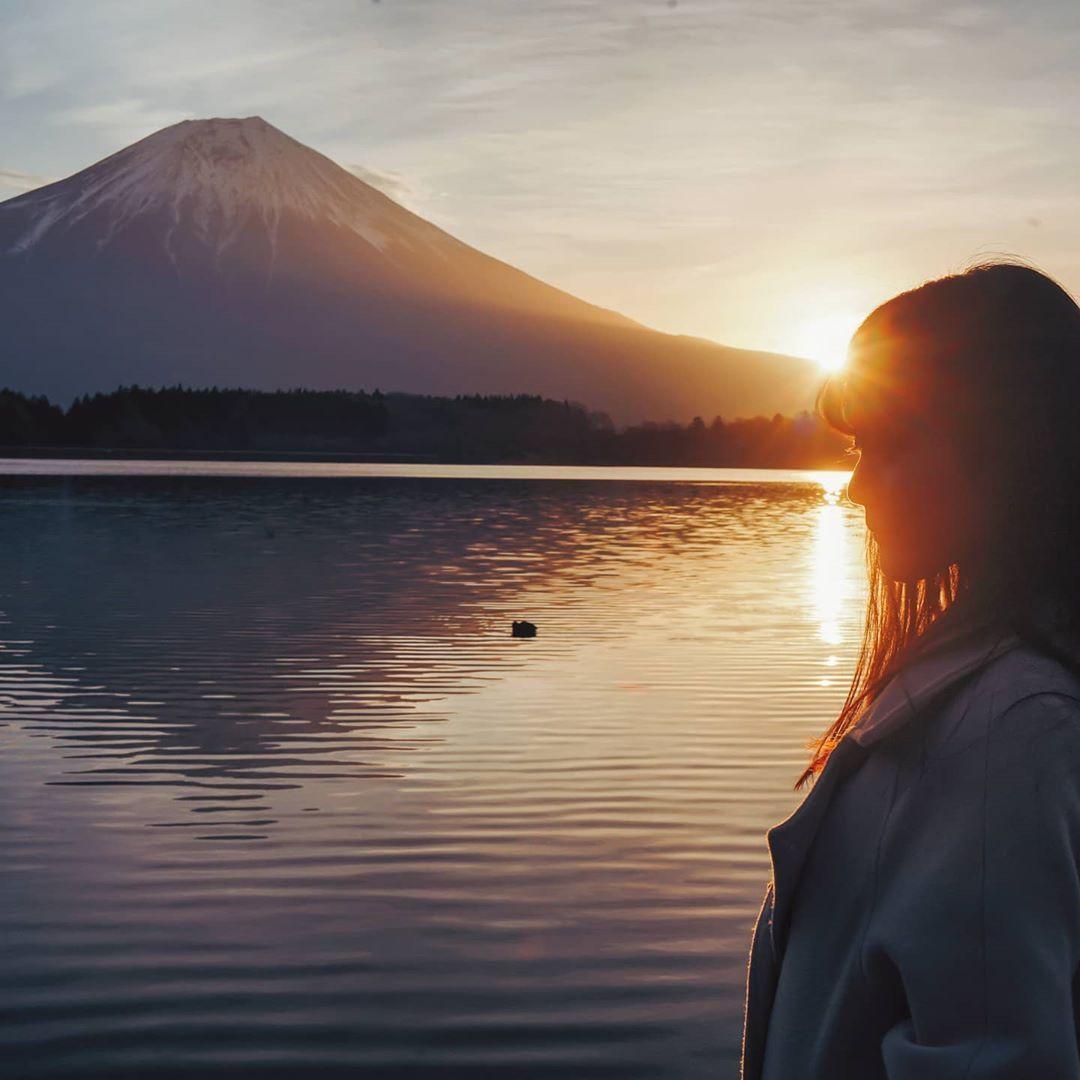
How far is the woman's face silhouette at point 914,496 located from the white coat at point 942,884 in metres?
0.11

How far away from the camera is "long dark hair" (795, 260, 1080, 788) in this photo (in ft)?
6.44

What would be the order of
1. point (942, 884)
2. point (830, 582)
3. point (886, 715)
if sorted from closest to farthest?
point (942, 884) < point (886, 715) < point (830, 582)

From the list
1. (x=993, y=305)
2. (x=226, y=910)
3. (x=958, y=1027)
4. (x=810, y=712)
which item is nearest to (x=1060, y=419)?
(x=993, y=305)

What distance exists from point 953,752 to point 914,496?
422 mm

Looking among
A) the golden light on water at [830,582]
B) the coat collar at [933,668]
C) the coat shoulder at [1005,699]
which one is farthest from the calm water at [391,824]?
the coat shoulder at [1005,699]

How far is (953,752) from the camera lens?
178 cm

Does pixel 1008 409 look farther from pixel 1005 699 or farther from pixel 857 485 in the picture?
pixel 1005 699

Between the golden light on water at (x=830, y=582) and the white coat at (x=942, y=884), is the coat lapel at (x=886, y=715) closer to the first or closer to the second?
the white coat at (x=942, y=884)

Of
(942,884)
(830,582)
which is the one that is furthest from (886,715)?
(830,582)

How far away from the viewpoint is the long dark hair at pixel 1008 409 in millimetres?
1962

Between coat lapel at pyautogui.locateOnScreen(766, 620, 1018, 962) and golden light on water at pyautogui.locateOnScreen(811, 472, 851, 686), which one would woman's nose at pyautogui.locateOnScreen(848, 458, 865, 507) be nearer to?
coat lapel at pyautogui.locateOnScreen(766, 620, 1018, 962)

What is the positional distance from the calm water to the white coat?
4.52 metres

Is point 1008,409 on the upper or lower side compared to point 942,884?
upper

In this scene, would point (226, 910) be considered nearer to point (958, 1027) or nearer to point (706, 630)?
point (958, 1027)
